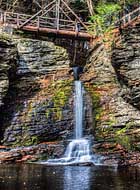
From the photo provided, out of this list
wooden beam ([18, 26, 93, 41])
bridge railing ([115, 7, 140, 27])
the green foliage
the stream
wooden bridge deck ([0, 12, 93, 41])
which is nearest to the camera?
the stream

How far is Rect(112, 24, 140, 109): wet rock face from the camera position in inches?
1000

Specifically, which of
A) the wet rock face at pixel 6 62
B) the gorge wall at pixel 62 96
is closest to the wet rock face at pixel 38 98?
the gorge wall at pixel 62 96

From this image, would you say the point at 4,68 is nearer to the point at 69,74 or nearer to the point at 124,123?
the point at 69,74

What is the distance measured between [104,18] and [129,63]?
820cm

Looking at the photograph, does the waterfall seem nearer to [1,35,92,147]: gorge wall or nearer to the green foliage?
[1,35,92,147]: gorge wall

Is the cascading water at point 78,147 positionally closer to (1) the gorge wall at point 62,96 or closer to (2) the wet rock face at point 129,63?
(1) the gorge wall at point 62,96

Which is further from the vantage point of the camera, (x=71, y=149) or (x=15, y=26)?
(x=15, y=26)

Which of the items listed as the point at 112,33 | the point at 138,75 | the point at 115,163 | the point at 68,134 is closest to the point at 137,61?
the point at 138,75

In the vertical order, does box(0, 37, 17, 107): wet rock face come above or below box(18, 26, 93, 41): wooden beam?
below

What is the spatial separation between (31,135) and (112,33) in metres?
11.1

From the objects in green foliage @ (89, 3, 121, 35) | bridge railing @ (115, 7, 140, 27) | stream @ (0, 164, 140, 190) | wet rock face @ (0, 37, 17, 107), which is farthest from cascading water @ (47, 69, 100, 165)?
green foliage @ (89, 3, 121, 35)

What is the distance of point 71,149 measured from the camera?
21594mm

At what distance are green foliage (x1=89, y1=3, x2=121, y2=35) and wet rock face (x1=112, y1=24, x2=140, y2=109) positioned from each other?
474cm

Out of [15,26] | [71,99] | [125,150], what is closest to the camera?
[125,150]
